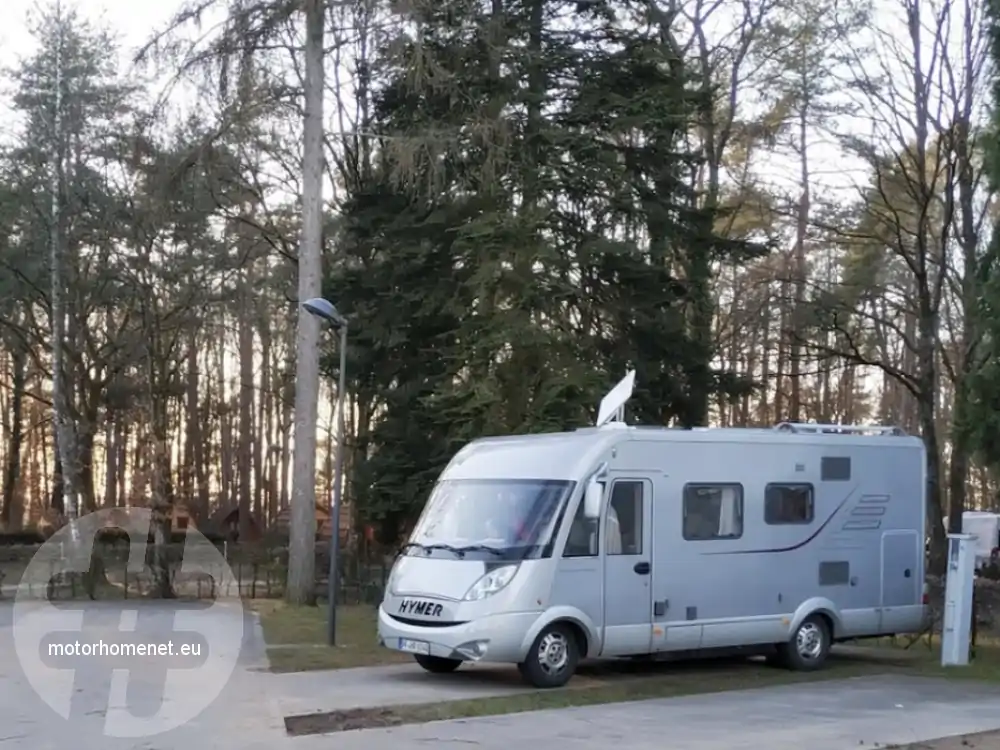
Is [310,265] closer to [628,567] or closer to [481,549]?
[481,549]

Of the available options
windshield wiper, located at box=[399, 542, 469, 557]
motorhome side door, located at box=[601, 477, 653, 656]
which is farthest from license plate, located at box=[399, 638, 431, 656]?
motorhome side door, located at box=[601, 477, 653, 656]

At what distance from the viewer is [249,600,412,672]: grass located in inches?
582

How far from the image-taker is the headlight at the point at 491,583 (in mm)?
12578

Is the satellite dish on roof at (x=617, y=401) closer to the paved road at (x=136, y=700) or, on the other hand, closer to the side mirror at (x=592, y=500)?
the side mirror at (x=592, y=500)

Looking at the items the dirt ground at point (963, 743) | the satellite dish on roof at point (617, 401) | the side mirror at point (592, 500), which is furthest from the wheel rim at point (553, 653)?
the dirt ground at point (963, 743)

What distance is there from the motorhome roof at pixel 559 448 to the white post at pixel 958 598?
261 cm

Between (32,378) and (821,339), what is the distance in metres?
26.3

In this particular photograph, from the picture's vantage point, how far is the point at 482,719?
11055mm

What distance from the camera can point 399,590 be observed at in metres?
13.3

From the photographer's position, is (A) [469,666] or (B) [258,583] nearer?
(A) [469,666]

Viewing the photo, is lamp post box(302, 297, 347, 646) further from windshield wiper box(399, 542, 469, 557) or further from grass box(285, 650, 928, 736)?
grass box(285, 650, 928, 736)

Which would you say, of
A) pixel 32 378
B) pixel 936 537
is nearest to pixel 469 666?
pixel 936 537

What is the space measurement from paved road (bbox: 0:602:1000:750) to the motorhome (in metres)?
0.79

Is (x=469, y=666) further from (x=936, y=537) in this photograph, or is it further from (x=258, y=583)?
(x=936, y=537)
